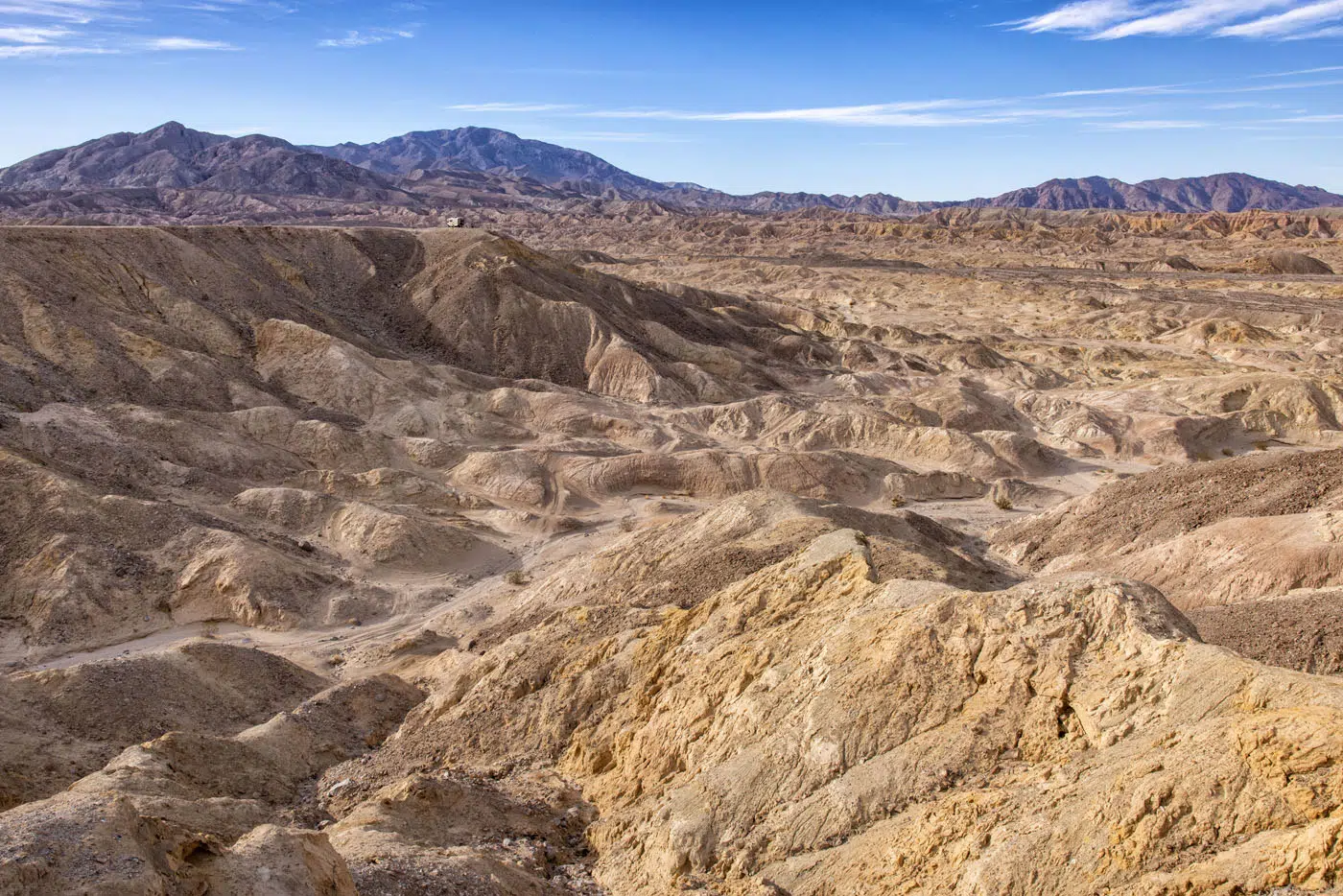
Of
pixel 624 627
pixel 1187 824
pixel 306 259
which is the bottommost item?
pixel 624 627

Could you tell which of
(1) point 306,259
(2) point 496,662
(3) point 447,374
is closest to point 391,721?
(2) point 496,662

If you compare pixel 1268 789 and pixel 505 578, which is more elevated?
pixel 1268 789

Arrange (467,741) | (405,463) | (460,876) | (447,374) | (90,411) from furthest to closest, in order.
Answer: (447,374)
(405,463)
(90,411)
(467,741)
(460,876)

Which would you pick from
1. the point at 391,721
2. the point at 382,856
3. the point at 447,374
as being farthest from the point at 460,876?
the point at 447,374

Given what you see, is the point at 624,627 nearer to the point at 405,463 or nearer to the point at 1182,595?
the point at 1182,595

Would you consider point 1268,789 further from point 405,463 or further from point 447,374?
point 447,374

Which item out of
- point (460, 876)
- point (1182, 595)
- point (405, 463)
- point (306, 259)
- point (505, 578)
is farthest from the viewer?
point (306, 259)

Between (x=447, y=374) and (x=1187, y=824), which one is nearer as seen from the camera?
(x=1187, y=824)
